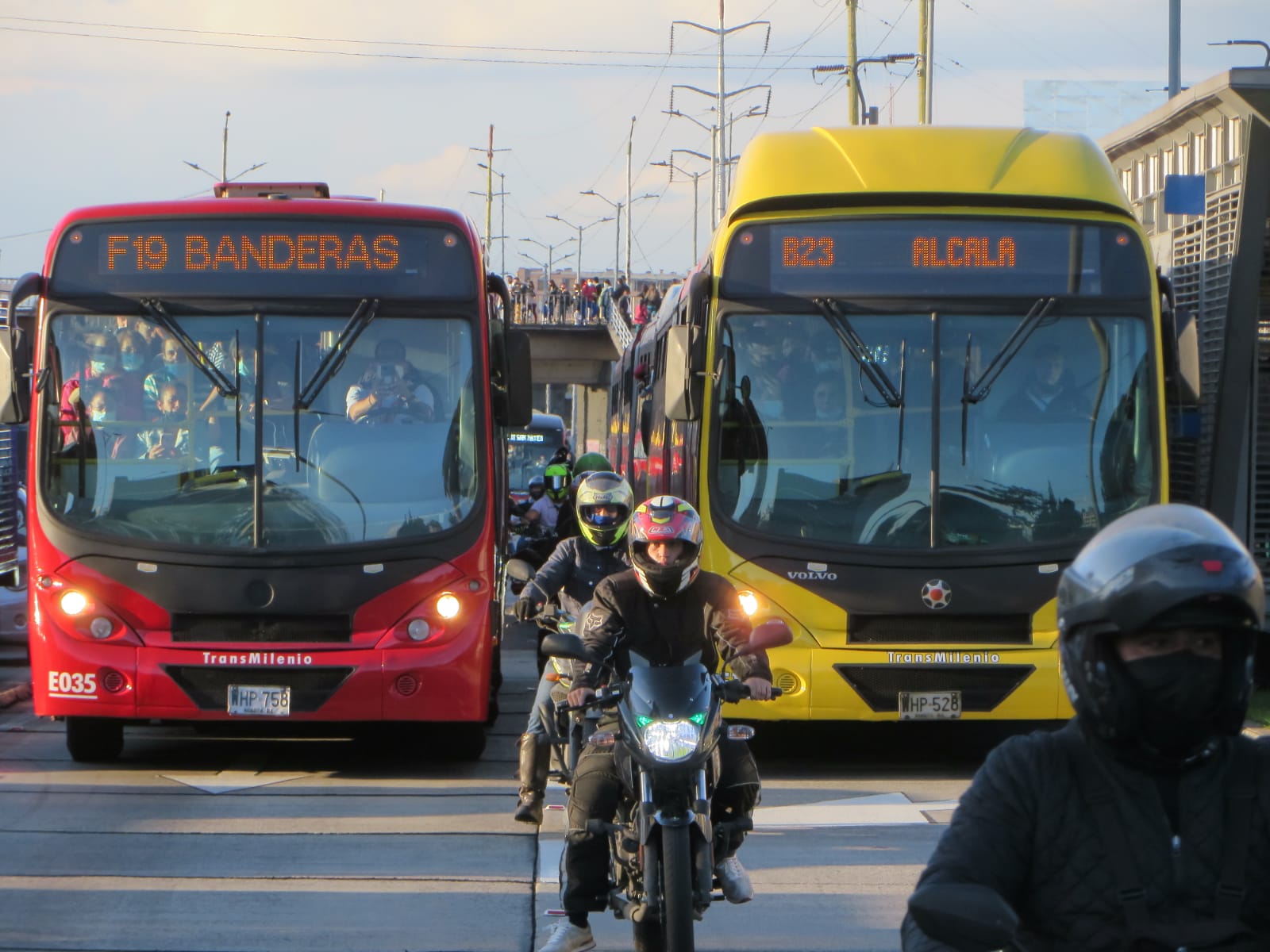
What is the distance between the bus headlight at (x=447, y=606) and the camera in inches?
400

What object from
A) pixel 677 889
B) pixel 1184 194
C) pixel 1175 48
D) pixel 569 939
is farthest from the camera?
pixel 1175 48

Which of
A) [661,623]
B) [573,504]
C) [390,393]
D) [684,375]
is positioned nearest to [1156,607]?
[661,623]

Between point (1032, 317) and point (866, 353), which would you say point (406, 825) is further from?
point (1032, 317)

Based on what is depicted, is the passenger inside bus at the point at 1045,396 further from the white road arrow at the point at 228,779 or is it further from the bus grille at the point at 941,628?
the white road arrow at the point at 228,779

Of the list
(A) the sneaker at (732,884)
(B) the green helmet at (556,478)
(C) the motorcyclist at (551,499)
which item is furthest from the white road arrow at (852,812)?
(B) the green helmet at (556,478)

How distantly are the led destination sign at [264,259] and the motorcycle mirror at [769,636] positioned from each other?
15.5ft

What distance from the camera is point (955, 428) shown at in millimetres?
10141

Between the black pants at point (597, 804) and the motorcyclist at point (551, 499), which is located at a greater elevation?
the motorcyclist at point (551, 499)

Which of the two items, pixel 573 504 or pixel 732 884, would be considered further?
pixel 573 504

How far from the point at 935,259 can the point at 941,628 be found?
6.63 ft

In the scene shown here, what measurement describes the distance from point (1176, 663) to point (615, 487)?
585 cm

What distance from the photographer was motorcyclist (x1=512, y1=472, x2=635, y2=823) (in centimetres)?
790

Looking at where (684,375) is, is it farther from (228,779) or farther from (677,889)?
(677,889)

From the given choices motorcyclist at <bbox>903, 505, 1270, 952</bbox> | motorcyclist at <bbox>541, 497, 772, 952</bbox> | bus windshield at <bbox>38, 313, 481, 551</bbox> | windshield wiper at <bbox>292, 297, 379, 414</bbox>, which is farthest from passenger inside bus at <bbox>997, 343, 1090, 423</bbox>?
motorcyclist at <bbox>903, 505, 1270, 952</bbox>
